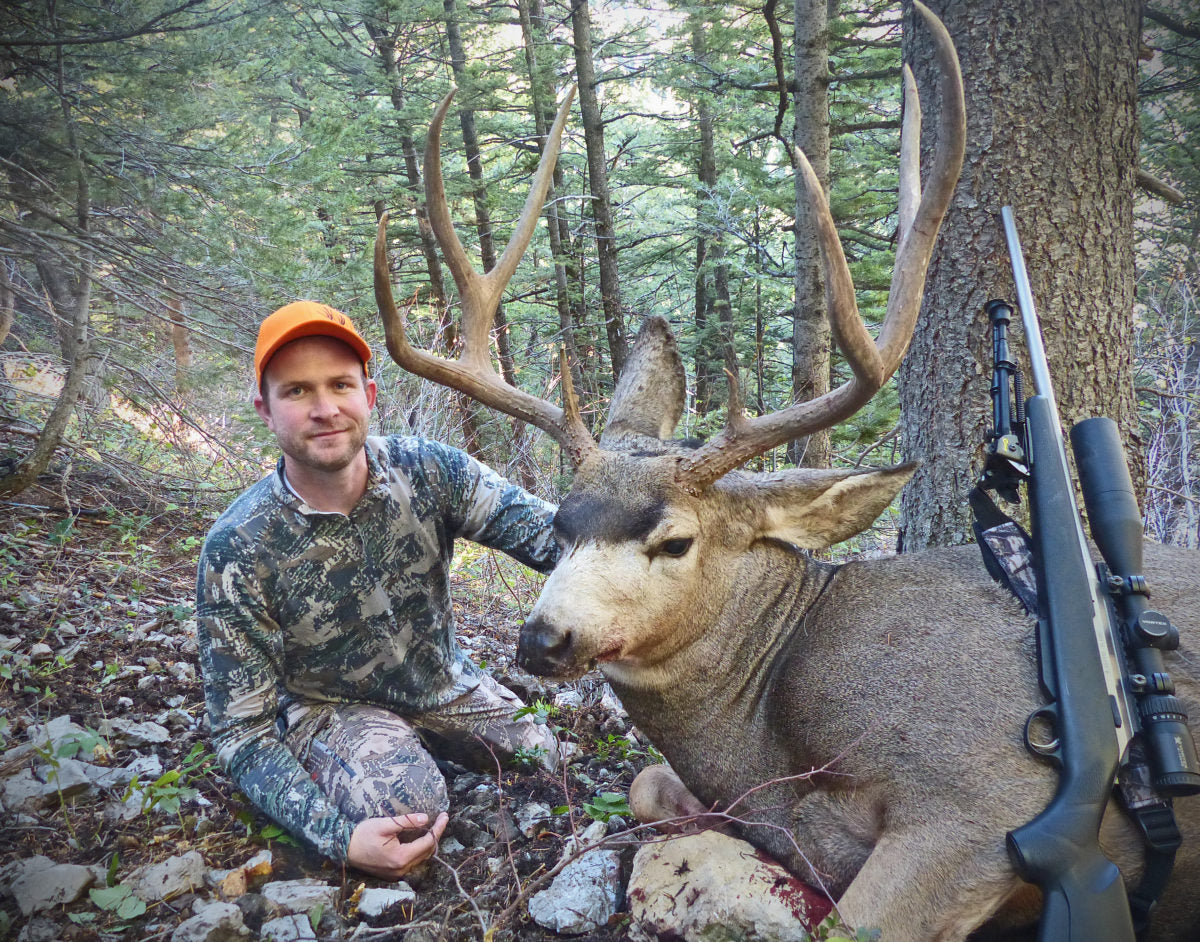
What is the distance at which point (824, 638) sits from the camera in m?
3.21

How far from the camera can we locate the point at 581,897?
122 inches

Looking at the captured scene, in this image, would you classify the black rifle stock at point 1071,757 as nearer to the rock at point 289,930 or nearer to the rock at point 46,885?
the rock at point 289,930

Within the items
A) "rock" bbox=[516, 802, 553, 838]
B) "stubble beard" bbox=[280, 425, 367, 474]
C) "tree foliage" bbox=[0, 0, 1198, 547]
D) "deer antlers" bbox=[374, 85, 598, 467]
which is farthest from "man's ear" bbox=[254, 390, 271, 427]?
"tree foliage" bbox=[0, 0, 1198, 547]

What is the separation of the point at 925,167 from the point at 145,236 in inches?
248

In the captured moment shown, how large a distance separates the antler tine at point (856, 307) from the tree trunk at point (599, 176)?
9.33m

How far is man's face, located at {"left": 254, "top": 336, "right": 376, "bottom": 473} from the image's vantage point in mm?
3625

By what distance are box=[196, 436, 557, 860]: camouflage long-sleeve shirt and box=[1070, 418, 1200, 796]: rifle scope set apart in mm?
2397

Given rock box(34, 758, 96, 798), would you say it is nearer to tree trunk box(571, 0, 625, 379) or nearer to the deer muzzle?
the deer muzzle

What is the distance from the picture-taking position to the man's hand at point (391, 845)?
128 inches

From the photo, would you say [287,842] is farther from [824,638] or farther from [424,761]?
[824,638]

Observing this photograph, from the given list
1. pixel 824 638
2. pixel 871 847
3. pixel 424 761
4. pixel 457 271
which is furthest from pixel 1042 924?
pixel 457 271

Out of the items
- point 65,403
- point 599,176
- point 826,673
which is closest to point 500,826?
point 826,673

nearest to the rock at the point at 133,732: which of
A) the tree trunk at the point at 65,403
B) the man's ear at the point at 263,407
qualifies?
the man's ear at the point at 263,407

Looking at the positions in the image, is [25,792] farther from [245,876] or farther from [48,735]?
[245,876]
